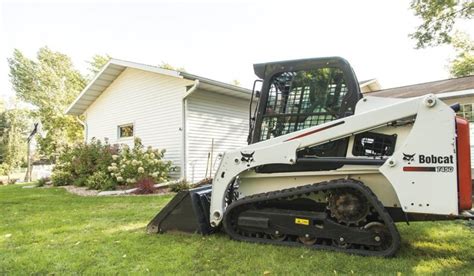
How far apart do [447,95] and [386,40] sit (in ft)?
33.7

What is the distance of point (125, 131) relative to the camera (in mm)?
12828

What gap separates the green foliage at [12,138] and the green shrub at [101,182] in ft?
65.6

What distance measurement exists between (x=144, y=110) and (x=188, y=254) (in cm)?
946

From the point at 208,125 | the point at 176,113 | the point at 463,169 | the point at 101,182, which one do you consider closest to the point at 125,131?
the point at 176,113

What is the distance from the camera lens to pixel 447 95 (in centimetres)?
986

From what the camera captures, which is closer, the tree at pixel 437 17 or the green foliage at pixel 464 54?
the tree at pixel 437 17

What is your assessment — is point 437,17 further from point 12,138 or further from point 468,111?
point 12,138

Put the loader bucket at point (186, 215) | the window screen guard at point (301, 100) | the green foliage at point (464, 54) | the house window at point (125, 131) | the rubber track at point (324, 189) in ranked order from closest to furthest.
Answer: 1. the rubber track at point (324, 189)
2. the window screen guard at point (301, 100)
3. the loader bucket at point (186, 215)
4. the house window at point (125, 131)
5. the green foliage at point (464, 54)

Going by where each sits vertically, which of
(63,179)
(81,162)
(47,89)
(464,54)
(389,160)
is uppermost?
(464,54)

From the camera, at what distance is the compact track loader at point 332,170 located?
2707 mm

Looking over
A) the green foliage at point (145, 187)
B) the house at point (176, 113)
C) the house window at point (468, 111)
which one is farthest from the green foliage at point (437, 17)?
the green foliage at point (145, 187)

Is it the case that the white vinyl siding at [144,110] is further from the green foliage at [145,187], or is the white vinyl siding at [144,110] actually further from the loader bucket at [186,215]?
the loader bucket at [186,215]

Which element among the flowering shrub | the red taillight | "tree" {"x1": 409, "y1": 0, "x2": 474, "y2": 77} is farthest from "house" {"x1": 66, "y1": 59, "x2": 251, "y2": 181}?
"tree" {"x1": 409, "y1": 0, "x2": 474, "y2": 77}

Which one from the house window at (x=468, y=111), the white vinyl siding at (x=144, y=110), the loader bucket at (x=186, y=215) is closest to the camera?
the loader bucket at (x=186, y=215)
